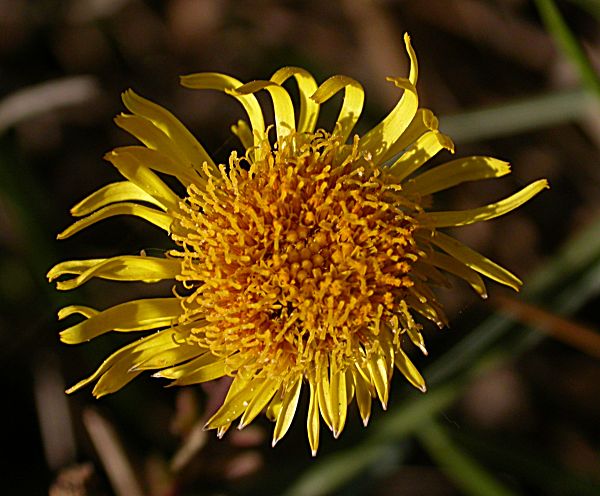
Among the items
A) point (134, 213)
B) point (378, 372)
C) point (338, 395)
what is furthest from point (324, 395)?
point (134, 213)

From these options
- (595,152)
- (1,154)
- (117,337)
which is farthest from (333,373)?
(595,152)

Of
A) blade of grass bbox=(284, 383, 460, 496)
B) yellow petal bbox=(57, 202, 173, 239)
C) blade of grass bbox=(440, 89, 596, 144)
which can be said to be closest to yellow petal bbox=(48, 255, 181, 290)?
yellow petal bbox=(57, 202, 173, 239)

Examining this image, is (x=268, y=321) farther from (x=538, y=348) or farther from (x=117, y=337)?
(x=538, y=348)

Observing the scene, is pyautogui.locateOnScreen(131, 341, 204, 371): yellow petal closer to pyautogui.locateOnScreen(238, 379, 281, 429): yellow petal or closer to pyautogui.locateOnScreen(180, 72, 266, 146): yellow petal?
pyautogui.locateOnScreen(238, 379, 281, 429): yellow petal

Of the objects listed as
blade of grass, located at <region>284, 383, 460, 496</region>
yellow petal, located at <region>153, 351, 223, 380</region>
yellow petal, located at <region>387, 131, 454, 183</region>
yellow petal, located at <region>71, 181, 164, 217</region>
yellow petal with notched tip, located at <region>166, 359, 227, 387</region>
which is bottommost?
Result: blade of grass, located at <region>284, 383, 460, 496</region>

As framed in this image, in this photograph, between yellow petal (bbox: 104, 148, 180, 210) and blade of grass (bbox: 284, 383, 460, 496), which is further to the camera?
blade of grass (bbox: 284, 383, 460, 496)

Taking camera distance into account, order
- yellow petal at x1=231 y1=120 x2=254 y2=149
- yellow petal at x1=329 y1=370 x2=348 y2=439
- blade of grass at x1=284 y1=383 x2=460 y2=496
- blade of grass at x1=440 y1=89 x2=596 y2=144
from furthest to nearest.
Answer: blade of grass at x1=440 y1=89 x2=596 y2=144, blade of grass at x1=284 y1=383 x2=460 y2=496, yellow petal at x1=231 y1=120 x2=254 y2=149, yellow petal at x1=329 y1=370 x2=348 y2=439

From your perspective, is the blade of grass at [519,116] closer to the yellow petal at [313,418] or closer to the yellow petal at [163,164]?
the yellow petal at [163,164]
